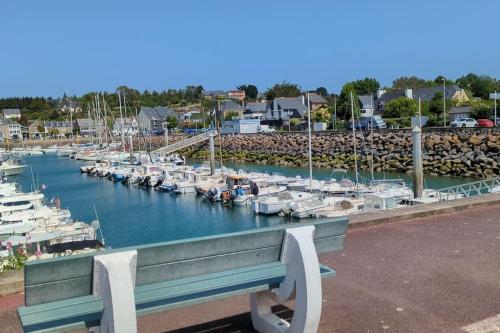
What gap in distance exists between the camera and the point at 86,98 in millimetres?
169250

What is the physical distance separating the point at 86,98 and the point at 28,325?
17543 cm

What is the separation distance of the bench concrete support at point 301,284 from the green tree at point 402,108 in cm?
7456

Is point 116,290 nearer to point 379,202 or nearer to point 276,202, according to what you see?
point 379,202

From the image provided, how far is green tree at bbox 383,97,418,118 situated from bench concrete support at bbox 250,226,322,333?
74563 mm

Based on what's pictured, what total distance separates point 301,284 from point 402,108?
252ft

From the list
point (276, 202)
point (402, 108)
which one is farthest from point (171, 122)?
point (276, 202)

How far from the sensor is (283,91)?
147 meters

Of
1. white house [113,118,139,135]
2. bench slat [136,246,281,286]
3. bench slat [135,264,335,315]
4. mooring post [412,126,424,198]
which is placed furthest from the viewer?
white house [113,118,139,135]

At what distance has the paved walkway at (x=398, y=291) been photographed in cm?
472

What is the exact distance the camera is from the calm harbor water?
26125mm

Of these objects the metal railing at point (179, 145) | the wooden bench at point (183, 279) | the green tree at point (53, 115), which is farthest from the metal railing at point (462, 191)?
the green tree at point (53, 115)

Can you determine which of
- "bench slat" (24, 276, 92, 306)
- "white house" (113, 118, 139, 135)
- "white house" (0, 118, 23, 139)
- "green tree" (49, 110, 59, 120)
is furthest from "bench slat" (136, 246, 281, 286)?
"green tree" (49, 110, 59, 120)

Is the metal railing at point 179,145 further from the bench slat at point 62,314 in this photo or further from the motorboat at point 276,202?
the bench slat at point 62,314

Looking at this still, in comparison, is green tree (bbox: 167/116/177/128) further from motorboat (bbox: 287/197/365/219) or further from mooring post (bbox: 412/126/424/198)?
mooring post (bbox: 412/126/424/198)
